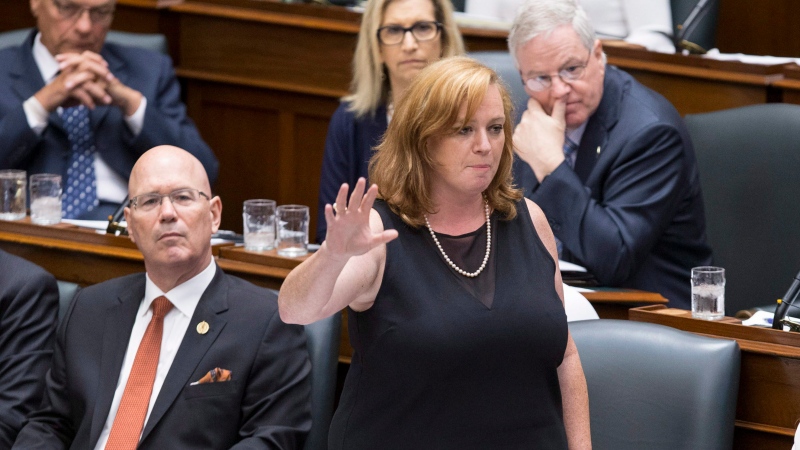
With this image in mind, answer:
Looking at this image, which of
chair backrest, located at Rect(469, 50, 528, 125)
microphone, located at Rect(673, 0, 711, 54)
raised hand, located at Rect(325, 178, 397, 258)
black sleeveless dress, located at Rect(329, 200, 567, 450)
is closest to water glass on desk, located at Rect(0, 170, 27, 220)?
chair backrest, located at Rect(469, 50, 528, 125)

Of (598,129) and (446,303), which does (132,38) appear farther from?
(446,303)

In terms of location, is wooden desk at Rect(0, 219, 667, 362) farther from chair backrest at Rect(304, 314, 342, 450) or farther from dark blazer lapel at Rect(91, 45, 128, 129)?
dark blazer lapel at Rect(91, 45, 128, 129)

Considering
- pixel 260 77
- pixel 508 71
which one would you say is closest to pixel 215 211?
pixel 508 71

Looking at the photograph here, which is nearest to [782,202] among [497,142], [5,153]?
[497,142]

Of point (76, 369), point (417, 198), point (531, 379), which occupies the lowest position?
point (76, 369)

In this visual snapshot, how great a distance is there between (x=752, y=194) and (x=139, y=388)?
1.49 metres

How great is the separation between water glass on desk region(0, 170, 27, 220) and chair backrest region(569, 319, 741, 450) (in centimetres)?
134

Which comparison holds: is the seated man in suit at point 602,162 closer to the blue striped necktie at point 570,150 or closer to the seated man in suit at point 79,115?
the blue striped necktie at point 570,150

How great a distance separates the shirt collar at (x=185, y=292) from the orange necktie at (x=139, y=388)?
1cm

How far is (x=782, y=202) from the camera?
2.72 meters

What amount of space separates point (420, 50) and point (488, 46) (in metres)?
A: 0.50

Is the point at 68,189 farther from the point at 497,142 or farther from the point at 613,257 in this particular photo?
the point at 497,142

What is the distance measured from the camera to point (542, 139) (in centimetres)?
242

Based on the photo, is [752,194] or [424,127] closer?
[424,127]
